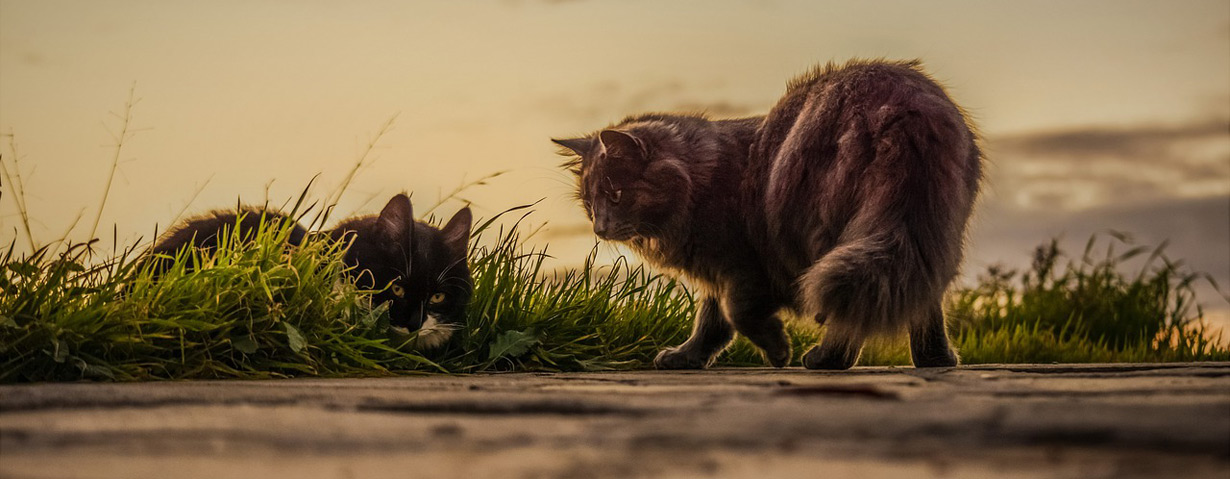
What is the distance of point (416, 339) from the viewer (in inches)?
151

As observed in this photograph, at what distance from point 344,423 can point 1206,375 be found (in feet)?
7.39

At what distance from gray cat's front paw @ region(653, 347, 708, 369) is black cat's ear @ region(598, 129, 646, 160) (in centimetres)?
87

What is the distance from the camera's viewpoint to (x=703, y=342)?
428 cm

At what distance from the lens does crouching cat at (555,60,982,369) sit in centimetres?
309

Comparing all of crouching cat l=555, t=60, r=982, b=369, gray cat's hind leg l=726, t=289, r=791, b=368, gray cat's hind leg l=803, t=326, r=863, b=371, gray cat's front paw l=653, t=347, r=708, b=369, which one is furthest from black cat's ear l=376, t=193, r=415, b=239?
gray cat's hind leg l=803, t=326, r=863, b=371

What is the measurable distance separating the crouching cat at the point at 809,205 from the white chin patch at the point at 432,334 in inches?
32.6

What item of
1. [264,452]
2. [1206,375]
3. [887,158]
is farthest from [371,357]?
[1206,375]

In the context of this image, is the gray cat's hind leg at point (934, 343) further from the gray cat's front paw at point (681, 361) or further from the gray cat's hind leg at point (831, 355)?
the gray cat's front paw at point (681, 361)

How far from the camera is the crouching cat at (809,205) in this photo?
121 inches

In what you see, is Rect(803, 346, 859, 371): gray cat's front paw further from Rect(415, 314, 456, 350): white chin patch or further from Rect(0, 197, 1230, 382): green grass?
Rect(415, 314, 456, 350): white chin patch

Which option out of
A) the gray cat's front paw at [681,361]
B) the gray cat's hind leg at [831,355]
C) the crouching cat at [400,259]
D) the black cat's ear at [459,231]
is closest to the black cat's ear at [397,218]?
the crouching cat at [400,259]

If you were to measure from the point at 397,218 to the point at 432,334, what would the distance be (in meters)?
0.59

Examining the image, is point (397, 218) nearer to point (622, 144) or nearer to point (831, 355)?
point (622, 144)

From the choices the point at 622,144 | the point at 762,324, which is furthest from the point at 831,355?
the point at 622,144
